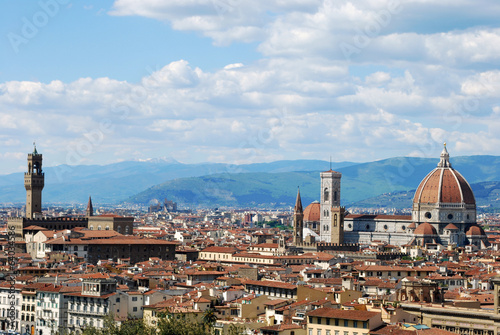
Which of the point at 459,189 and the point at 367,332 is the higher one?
the point at 459,189

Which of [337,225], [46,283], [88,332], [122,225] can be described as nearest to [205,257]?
[122,225]

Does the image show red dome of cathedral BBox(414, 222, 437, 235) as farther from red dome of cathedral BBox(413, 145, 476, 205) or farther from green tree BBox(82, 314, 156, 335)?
green tree BBox(82, 314, 156, 335)

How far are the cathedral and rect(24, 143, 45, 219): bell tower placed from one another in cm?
3558

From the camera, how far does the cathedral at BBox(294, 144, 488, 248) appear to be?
143375 millimetres

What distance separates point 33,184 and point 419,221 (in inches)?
2189

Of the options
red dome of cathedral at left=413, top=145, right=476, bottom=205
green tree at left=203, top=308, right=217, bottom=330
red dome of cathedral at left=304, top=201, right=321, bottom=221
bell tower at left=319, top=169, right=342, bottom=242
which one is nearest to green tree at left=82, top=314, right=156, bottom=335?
green tree at left=203, top=308, right=217, bottom=330

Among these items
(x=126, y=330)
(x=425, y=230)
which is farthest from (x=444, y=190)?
(x=126, y=330)

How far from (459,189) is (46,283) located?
93.1 m

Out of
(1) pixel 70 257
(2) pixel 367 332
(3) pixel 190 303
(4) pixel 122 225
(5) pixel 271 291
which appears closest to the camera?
(2) pixel 367 332

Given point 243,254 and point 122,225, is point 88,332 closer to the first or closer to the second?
point 243,254

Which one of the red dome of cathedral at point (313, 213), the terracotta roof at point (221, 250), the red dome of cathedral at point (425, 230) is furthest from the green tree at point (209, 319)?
the red dome of cathedral at point (313, 213)

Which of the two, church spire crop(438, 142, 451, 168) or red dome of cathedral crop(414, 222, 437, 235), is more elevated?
church spire crop(438, 142, 451, 168)

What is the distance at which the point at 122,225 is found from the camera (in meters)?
130

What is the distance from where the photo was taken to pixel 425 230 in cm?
14112
